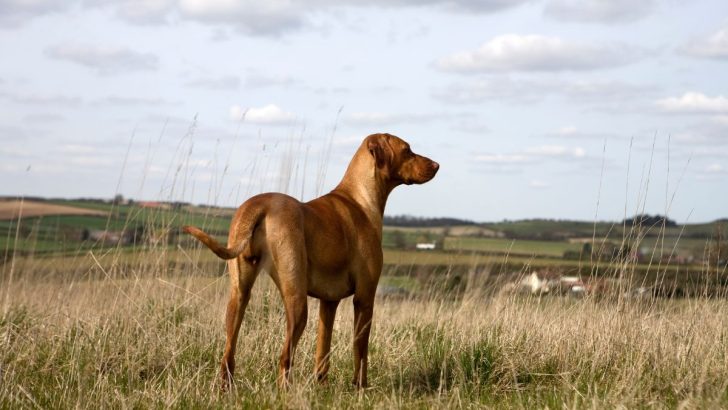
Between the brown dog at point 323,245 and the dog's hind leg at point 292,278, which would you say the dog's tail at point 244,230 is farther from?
the dog's hind leg at point 292,278

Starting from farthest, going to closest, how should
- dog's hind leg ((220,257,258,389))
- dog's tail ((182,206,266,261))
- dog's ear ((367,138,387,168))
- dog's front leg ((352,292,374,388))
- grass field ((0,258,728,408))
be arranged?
dog's ear ((367,138,387,168))
dog's front leg ((352,292,374,388))
grass field ((0,258,728,408))
dog's hind leg ((220,257,258,389))
dog's tail ((182,206,266,261))

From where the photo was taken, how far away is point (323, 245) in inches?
203

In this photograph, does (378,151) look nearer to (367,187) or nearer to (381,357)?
(367,187)

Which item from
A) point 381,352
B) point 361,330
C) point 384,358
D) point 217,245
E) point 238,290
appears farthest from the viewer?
point 381,352

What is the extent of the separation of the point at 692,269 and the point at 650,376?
3500 mm

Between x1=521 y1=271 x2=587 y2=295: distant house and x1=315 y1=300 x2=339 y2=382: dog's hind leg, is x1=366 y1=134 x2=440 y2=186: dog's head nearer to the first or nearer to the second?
x1=315 y1=300 x2=339 y2=382: dog's hind leg

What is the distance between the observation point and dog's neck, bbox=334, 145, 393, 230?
5684 millimetres

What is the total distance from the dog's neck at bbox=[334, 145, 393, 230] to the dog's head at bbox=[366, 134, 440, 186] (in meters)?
0.06

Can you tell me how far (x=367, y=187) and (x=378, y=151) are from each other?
26 centimetres

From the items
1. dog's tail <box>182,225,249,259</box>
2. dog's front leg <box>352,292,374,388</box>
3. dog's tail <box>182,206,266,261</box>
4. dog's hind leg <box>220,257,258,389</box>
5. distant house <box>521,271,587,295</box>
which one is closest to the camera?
dog's tail <box>182,225,249,259</box>

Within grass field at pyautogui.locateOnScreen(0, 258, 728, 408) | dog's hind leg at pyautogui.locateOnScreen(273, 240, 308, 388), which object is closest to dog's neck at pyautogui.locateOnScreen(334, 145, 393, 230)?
dog's hind leg at pyautogui.locateOnScreen(273, 240, 308, 388)

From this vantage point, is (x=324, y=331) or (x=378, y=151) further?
(x=378, y=151)

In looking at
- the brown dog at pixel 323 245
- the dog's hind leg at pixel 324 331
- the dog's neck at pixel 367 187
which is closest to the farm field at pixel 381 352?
the dog's hind leg at pixel 324 331

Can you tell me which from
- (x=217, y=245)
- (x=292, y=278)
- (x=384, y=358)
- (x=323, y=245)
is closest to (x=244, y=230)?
(x=217, y=245)
